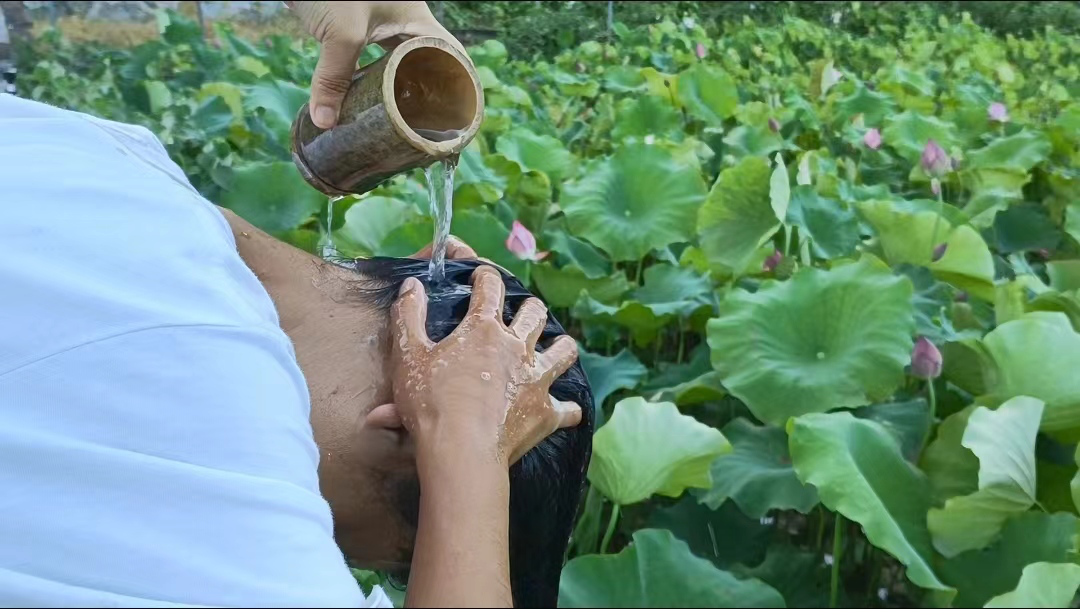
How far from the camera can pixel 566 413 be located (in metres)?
1.10

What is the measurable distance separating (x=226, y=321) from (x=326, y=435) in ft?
0.92

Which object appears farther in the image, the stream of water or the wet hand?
the stream of water

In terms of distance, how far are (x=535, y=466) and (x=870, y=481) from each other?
54cm

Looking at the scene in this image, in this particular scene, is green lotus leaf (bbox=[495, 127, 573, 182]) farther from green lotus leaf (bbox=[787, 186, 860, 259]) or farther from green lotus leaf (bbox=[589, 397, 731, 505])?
green lotus leaf (bbox=[589, 397, 731, 505])

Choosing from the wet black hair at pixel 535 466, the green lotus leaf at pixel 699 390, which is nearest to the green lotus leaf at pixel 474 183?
the green lotus leaf at pixel 699 390

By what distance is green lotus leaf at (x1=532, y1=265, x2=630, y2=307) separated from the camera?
202cm

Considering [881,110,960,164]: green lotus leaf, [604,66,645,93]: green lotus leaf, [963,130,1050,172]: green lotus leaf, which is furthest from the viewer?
[604,66,645,93]: green lotus leaf

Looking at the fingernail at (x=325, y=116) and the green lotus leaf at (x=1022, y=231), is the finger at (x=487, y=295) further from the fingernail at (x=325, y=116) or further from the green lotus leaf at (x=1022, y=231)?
the green lotus leaf at (x=1022, y=231)

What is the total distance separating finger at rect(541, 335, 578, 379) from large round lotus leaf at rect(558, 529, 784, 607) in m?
0.36

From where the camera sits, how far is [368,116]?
3.78 feet

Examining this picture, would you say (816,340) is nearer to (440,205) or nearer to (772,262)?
(772,262)

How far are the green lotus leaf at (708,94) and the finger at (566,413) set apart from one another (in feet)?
8.88

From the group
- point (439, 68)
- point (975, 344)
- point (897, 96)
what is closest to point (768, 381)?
point (975, 344)

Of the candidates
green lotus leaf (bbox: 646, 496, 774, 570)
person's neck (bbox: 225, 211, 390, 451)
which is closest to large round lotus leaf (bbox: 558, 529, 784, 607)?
green lotus leaf (bbox: 646, 496, 774, 570)
